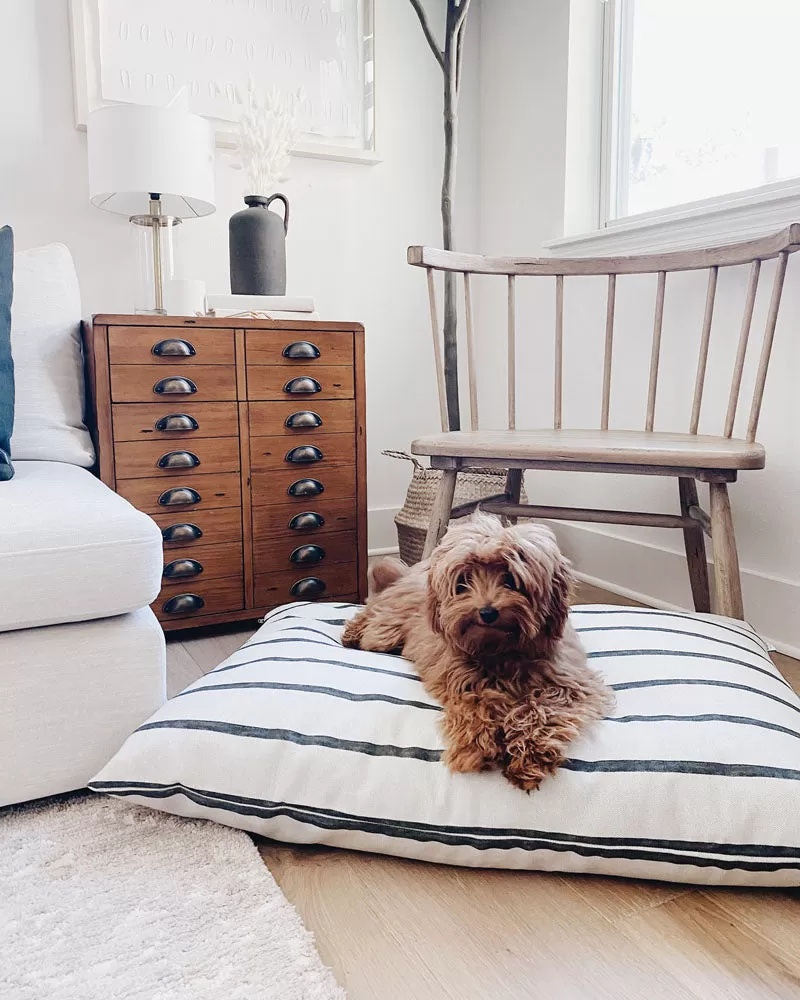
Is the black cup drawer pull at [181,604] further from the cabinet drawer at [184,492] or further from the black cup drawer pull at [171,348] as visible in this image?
the black cup drawer pull at [171,348]

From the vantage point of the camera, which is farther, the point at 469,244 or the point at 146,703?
the point at 469,244

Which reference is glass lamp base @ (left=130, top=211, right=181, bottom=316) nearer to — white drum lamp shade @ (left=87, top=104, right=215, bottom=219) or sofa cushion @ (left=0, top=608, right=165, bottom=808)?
white drum lamp shade @ (left=87, top=104, right=215, bottom=219)

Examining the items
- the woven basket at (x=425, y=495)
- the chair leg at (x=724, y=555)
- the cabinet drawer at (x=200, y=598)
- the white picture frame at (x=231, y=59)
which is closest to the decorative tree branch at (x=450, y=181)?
the woven basket at (x=425, y=495)

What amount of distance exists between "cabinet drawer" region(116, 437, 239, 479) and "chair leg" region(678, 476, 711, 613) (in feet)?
3.15

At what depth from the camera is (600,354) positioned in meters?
2.13

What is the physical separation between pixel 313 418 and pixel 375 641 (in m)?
0.74

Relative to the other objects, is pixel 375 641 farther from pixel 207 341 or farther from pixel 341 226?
pixel 341 226

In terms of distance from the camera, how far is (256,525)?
1.75 meters

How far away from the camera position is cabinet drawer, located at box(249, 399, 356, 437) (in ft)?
5.70

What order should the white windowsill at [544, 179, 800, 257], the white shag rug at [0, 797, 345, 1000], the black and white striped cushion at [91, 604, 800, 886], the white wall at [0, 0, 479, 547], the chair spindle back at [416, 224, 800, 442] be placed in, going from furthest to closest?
1. the white wall at [0, 0, 479, 547]
2. the white windowsill at [544, 179, 800, 257]
3. the chair spindle back at [416, 224, 800, 442]
4. the black and white striped cushion at [91, 604, 800, 886]
5. the white shag rug at [0, 797, 345, 1000]

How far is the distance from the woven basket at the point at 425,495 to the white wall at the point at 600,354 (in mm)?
317

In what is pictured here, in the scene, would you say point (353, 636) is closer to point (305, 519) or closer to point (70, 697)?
point (70, 697)

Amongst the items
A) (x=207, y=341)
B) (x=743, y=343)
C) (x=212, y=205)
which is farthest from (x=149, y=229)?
(x=743, y=343)

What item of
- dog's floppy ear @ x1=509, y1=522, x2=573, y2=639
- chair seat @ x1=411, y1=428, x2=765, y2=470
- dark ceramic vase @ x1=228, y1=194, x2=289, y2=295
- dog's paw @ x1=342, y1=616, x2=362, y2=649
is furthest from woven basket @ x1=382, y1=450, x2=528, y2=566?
dog's floppy ear @ x1=509, y1=522, x2=573, y2=639
